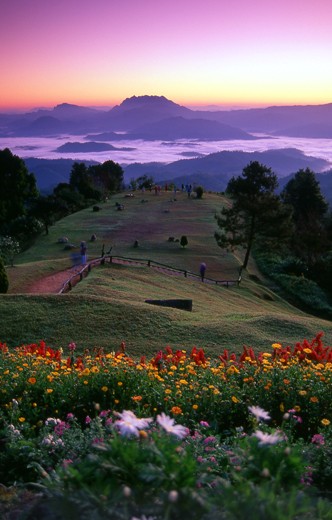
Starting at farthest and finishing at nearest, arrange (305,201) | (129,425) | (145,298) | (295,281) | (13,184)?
1. (305,201)
2. (13,184)
3. (295,281)
4. (145,298)
5. (129,425)

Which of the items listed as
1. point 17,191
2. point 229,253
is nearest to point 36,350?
point 229,253

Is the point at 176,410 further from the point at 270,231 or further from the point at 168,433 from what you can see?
the point at 270,231

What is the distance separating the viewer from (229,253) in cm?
4544

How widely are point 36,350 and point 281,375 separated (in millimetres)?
5536

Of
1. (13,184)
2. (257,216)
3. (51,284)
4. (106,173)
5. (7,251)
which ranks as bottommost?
(51,284)

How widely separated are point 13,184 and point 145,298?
3675 cm

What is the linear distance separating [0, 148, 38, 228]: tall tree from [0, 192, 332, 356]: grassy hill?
4.76 meters

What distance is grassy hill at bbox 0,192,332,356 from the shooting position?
53.1ft

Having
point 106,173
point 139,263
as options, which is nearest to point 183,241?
point 139,263

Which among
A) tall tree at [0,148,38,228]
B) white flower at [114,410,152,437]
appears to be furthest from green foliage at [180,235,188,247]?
white flower at [114,410,152,437]

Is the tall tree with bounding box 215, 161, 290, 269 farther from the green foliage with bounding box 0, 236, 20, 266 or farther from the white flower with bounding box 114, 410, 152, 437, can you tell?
the white flower with bounding box 114, 410, 152, 437

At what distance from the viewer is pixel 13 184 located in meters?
55.2

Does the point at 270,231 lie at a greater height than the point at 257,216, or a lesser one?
lesser

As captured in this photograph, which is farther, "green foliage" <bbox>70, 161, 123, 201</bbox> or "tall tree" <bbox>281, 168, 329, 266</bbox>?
"green foliage" <bbox>70, 161, 123, 201</bbox>
